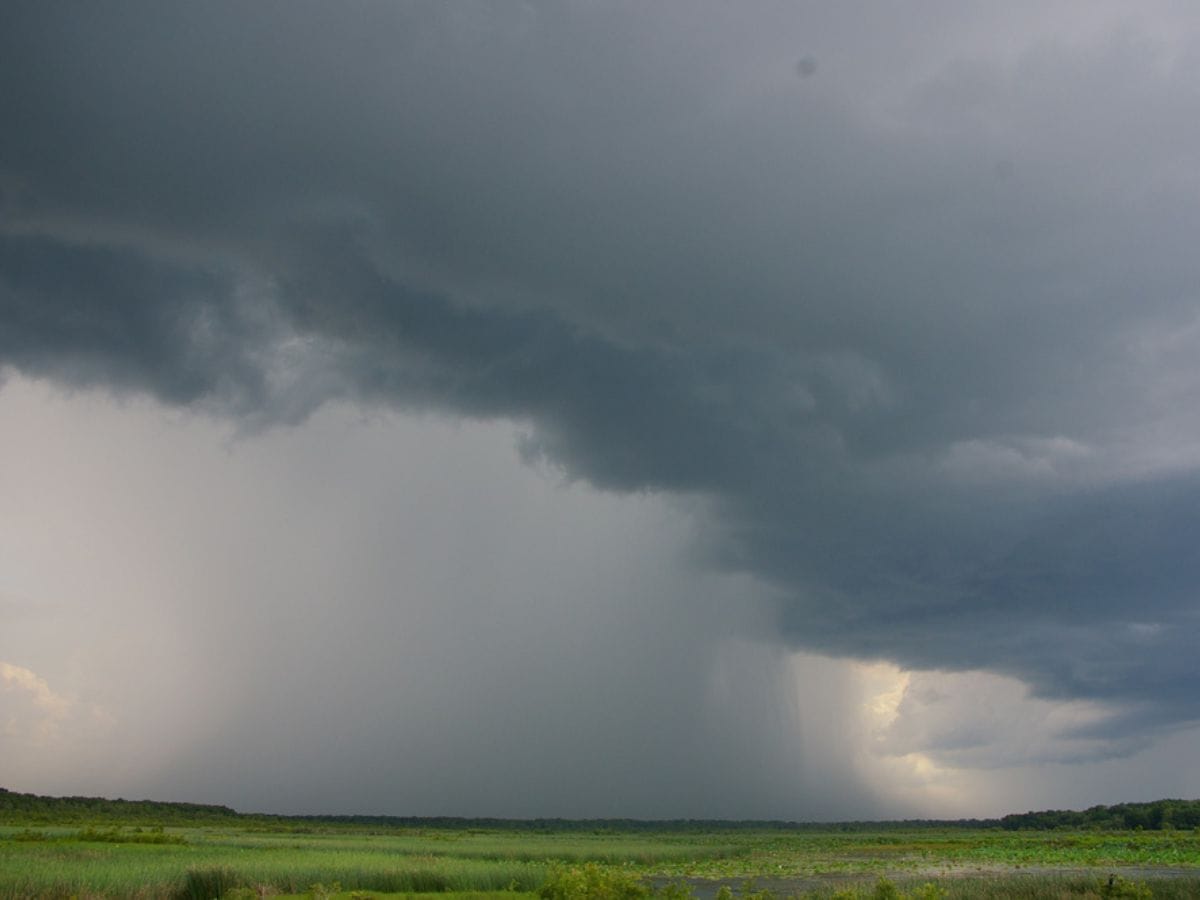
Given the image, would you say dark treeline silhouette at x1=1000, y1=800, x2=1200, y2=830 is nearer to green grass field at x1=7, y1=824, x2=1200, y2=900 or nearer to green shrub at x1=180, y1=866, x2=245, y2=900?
green grass field at x1=7, y1=824, x2=1200, y2=900

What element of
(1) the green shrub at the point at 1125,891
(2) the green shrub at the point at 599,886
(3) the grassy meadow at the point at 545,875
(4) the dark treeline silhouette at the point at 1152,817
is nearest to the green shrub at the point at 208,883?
(3) the grassy meadow at the point at 545,875

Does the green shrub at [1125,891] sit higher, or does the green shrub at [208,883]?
Result: the green shrub at [1125,891]

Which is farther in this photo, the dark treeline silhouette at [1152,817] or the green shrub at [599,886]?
the dark treeline silhouette at [1152,817]

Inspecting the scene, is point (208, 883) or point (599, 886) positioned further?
point (208, 883)

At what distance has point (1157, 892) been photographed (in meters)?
39.3

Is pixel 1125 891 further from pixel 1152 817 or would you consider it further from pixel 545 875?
pixel 1152 817

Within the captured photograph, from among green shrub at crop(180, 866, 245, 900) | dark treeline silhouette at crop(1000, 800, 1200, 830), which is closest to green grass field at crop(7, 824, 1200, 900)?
green shrub at crop(180, 866, 245, 900)

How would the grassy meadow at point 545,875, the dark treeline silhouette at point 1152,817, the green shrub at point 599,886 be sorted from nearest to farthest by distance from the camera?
the green shrub at point 599,886 < the grassy meadow at point 545,875 < the dark treeline silhouette at point 1152,817

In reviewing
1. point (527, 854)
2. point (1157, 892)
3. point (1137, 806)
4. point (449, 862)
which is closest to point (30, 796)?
point (527, 854)

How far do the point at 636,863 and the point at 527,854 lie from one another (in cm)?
989

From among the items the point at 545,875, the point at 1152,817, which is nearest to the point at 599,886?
the point at 545,875

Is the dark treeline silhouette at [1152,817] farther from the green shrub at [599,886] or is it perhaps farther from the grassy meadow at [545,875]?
the green shrub at [599,886]

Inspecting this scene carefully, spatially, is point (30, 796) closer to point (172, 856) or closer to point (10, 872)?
point (172, 856)

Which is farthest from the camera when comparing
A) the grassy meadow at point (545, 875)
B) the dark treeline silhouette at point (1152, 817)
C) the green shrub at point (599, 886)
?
the dark treeline silhouette at point (1152, 817)
